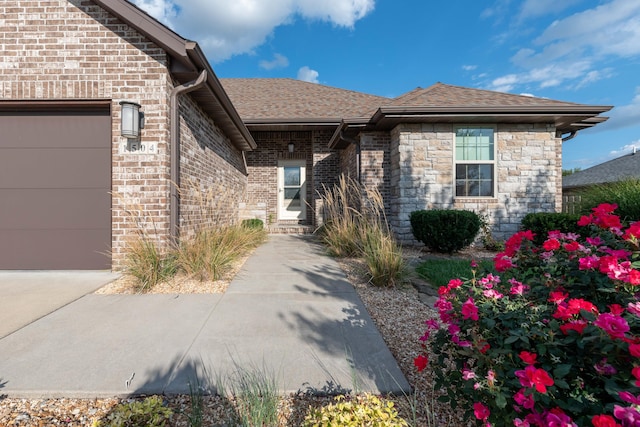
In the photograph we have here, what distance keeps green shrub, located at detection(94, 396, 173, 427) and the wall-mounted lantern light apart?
362cm

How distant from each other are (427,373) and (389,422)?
86cm

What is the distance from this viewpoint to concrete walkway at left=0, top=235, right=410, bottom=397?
5.40ft

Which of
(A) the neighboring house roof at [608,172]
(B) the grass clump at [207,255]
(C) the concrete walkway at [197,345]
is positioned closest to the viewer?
(C) the concrete walkway at [197,345]

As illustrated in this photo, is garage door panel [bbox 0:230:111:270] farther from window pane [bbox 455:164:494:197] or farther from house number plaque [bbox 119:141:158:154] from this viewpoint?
window pane [bbox 455:164:494:197]

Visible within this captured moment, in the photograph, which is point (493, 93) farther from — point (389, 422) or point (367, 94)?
point (389, 422)

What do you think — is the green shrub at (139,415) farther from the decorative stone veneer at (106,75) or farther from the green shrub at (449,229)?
the green shrub at (449,229)

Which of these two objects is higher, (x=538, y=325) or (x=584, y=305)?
(x=584, y=305)

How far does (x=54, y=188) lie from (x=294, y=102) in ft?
24.9

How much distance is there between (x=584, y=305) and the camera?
1.03 m

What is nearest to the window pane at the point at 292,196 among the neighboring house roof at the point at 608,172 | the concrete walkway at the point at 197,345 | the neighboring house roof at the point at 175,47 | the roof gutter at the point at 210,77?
the roof gutter at the point at 210,77

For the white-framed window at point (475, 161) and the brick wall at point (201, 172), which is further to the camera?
the white-framed window at point (475, 161)

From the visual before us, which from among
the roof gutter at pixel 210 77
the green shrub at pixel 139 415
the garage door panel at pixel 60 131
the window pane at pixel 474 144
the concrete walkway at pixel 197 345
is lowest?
the concrete walkway at pixel 197 345

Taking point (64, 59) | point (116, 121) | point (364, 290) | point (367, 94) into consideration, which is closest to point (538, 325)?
point (364, 290)

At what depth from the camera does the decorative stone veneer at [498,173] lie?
610 centimetres
